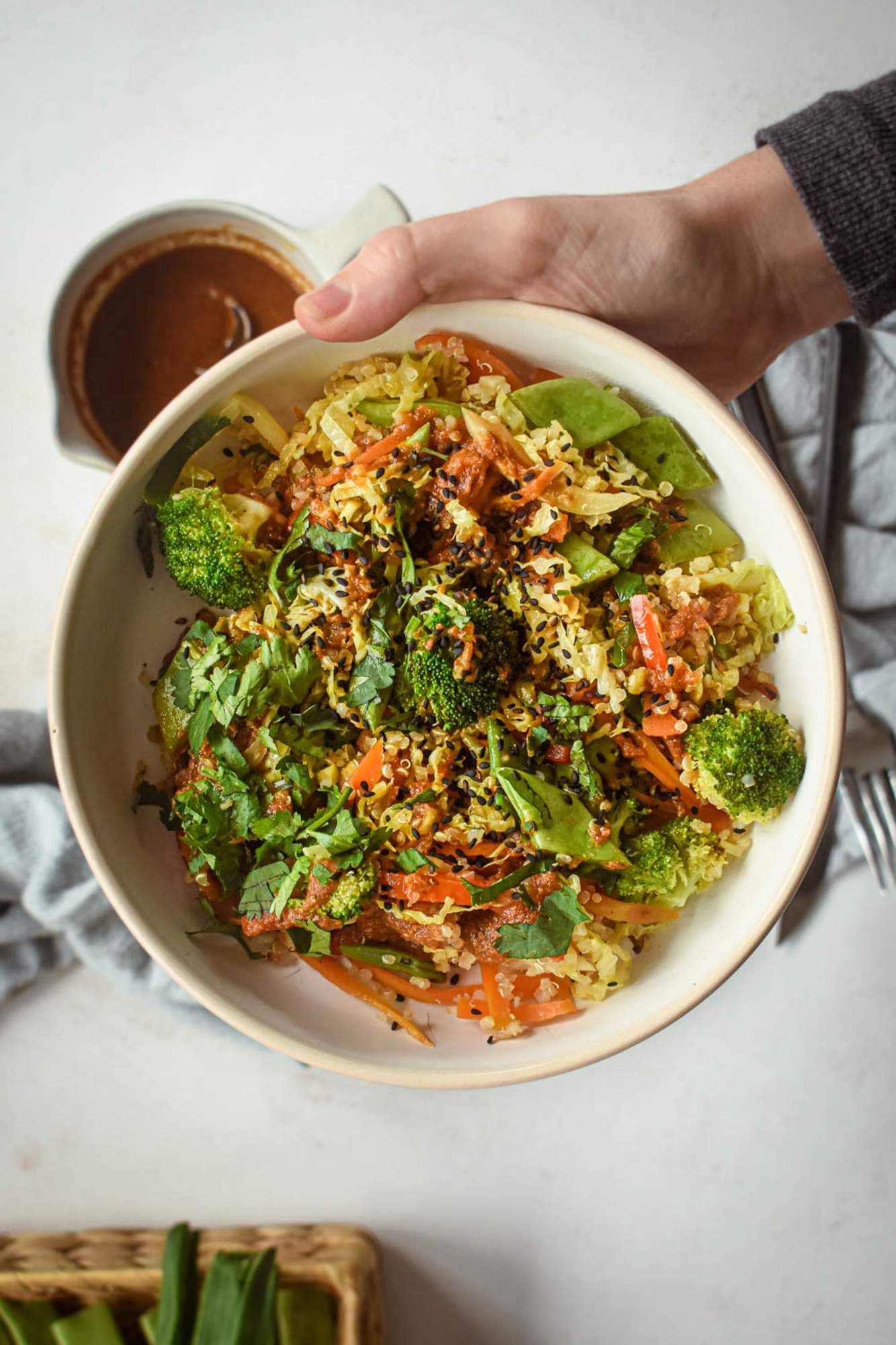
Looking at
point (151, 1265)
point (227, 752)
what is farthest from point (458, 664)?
point (151, 1265)

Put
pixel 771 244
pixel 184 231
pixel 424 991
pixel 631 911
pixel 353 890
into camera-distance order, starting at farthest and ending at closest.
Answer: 1. pixel 184 231
2. pixel 771 244
3. pixel 424 991
4. pixel 631 911
5. pixel 353 890

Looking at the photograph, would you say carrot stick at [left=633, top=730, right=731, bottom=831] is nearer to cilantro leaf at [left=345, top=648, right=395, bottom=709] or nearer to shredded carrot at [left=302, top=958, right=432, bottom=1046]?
cilantro leaf at [left=345, top=648, right=395, bottom=709]

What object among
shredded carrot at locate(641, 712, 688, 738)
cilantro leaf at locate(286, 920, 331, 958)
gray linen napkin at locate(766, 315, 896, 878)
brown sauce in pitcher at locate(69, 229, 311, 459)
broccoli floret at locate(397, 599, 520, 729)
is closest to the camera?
broccoli floret at locate(397, 599, 520, 729)

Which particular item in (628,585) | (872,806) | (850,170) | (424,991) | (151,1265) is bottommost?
(151,1265)

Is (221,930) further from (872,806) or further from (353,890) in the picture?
(872,806)

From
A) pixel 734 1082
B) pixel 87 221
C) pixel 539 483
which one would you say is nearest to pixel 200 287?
pixel 87 221

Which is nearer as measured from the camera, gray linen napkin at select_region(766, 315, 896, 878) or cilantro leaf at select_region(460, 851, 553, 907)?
cilantro leaf at select_region(460, 851, 553, 907)

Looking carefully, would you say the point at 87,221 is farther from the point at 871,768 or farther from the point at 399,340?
the point at 871,768

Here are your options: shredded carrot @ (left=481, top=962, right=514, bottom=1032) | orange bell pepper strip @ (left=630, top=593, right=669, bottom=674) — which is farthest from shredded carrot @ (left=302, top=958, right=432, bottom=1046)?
orange bell pepper strip @ (left=630, top=593, right=669, bottom=674)
